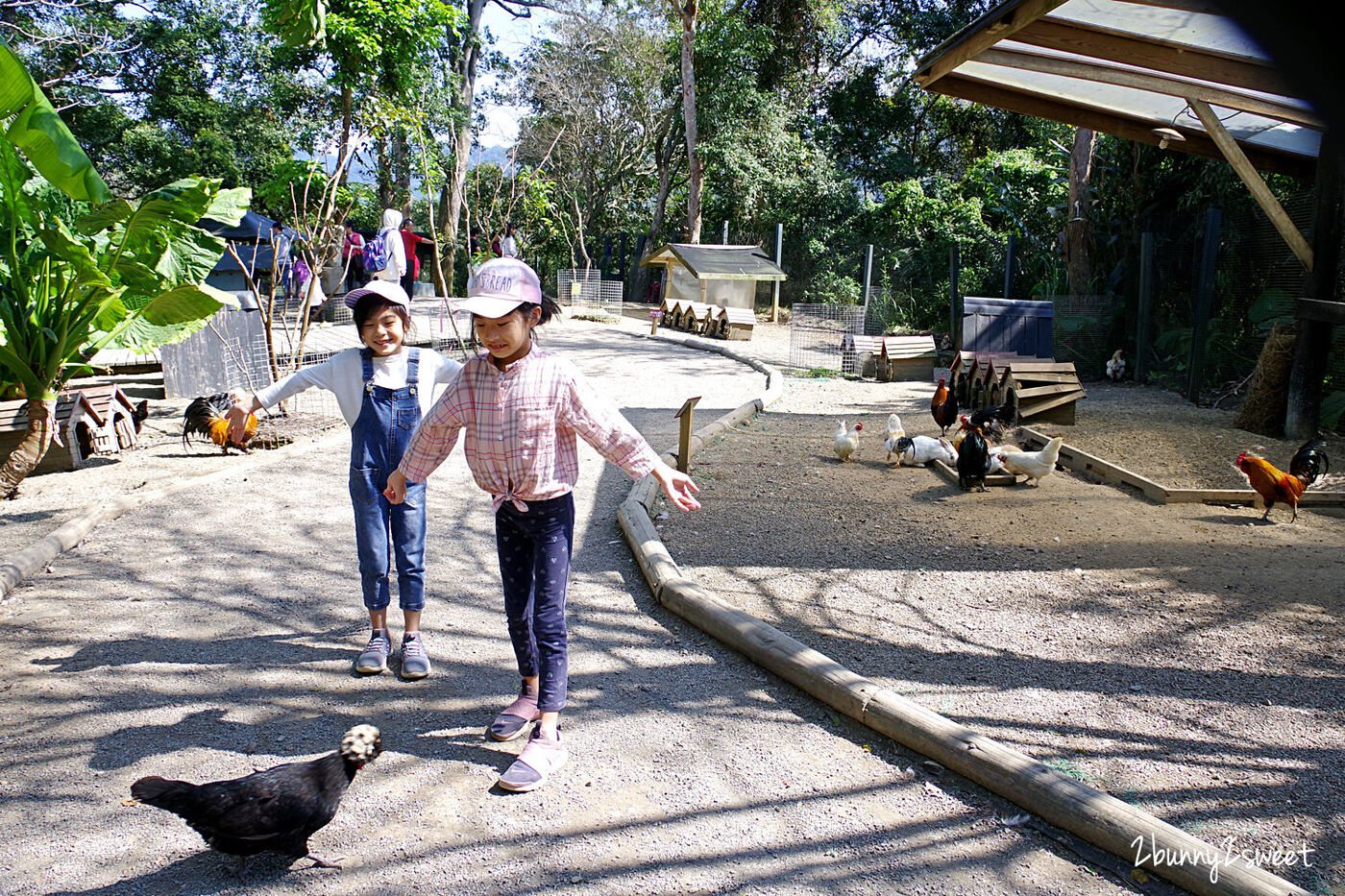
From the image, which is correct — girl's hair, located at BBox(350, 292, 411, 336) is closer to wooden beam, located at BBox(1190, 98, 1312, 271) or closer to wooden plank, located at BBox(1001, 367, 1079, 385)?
wooden plank, located at BBox(1001, 367, 1079, 385)

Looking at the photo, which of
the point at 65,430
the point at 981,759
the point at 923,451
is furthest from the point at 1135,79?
the point at 65,430

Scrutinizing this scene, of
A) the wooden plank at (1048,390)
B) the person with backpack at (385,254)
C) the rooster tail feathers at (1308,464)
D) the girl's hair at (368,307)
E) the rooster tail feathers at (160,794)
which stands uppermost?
the person with backpack at (385,254)

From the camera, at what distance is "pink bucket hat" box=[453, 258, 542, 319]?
303 cm

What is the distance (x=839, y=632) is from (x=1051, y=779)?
1.58 meters

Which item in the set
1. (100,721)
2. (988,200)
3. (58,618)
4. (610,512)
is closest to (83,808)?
(100,721)

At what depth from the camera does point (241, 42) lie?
27750 mm

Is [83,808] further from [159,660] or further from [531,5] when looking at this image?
[531,5]

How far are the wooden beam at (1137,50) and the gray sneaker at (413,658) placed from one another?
6035 millimetres

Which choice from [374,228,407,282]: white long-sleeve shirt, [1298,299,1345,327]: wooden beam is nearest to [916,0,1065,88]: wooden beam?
[1298,299,1345,327]: wooden beam

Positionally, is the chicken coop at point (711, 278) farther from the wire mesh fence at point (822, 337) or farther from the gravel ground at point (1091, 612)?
the gravel ground at point (1091, 612)

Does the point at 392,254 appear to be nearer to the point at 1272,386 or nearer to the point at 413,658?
the point at 413,658

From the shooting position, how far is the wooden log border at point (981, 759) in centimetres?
254

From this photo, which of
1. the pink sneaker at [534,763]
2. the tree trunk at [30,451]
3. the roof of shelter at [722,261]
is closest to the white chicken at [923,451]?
the pink sneaker at [534,763]

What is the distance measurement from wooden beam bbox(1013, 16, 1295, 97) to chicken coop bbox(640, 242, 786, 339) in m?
13.2
